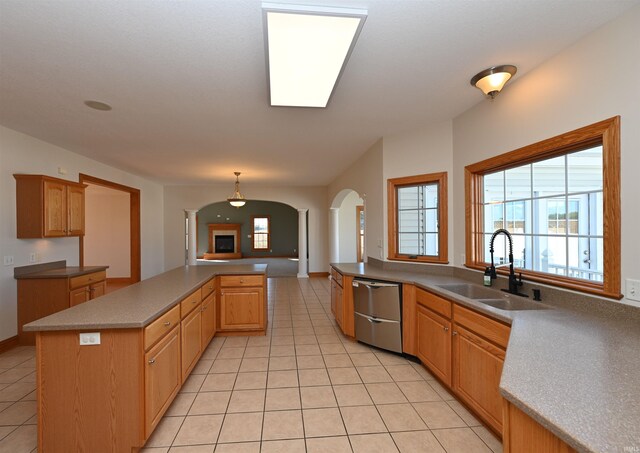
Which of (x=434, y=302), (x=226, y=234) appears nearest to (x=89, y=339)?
(x=434, y=302)

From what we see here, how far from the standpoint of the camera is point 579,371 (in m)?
1.18

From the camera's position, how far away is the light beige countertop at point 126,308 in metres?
1.80

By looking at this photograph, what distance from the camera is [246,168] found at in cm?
608

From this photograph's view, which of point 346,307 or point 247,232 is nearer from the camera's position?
point 346,307

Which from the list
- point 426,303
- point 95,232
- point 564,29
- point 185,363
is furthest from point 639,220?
point 95,232

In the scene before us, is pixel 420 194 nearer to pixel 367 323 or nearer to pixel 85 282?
pixel 367 323

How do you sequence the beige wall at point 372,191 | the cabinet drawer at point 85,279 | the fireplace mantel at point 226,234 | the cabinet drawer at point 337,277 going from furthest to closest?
the fireplace mantel at point 226,234 → the beige wall at point 372,191 → the cabinet drawer at point 337,277 → the cabinet drawer at point 85,279

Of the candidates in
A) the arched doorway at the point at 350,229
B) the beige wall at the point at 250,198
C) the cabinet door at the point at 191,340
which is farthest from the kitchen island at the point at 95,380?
the arched doorway at the point at 350,229

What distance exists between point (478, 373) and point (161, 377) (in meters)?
2.14

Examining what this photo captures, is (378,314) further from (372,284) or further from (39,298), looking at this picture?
(39,298)

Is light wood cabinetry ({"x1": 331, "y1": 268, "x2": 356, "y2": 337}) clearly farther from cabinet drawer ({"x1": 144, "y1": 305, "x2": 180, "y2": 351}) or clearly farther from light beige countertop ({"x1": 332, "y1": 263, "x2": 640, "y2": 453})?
cabinet drawer ({"x1": 144, "y1": 305, "x2": 180, "y2": 351})

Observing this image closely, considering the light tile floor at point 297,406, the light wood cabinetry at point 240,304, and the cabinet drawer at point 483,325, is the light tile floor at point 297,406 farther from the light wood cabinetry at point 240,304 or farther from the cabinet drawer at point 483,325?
the cabinet drawer at point 483,325

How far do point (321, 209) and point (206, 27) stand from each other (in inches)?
275

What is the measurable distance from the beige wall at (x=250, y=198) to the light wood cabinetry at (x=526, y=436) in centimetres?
763
